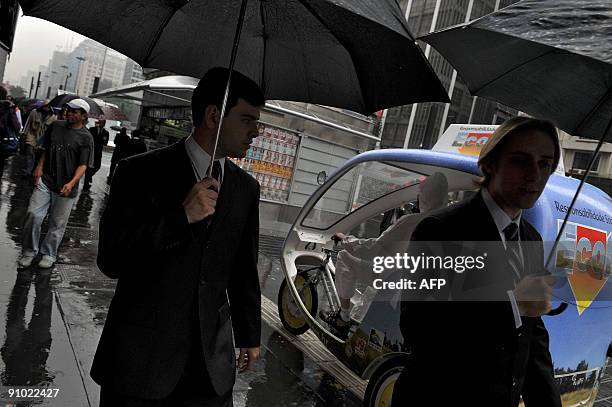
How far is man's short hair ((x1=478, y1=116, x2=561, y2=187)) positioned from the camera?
1.75 metres

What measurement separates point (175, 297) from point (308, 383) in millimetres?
2731

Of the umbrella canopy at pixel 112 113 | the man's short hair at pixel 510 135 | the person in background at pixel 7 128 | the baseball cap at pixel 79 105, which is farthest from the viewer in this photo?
the umbrella canopy at pixel 112 113

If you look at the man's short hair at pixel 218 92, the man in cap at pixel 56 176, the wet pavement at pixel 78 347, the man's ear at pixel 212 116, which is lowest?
the wet pavement at pixel 78 347

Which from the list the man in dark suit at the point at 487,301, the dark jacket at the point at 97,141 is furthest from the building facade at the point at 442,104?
the man in dark suit at the point at 487,301

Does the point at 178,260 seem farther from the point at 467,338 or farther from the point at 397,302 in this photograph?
the point at 397,302

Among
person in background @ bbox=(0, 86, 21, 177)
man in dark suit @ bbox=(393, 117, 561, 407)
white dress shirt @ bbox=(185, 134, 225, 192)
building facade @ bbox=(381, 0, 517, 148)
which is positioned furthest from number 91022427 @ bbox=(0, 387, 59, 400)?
building facade @ bbox=(381, 0, 517, 148)

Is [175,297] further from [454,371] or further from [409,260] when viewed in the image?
[454,371]

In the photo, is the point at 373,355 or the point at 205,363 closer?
the point at 205,363

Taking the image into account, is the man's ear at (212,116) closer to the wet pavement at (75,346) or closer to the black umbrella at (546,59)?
the black umbrella at (546,59)

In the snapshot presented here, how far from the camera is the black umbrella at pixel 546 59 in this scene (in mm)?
1527

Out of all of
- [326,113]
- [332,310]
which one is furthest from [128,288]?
[326,113]

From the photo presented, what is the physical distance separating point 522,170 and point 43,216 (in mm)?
5234

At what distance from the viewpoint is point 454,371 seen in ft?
5.36

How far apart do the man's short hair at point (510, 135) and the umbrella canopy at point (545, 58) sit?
200mm
